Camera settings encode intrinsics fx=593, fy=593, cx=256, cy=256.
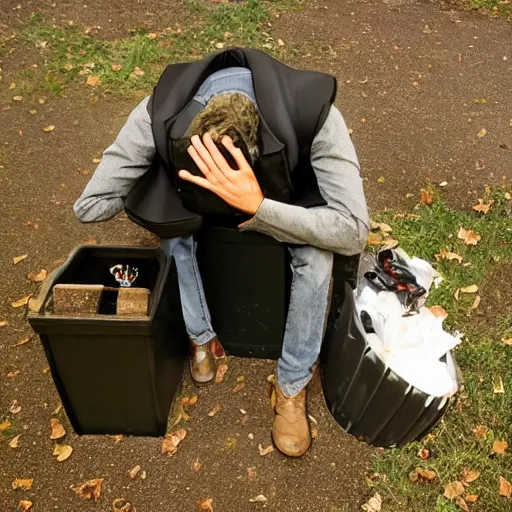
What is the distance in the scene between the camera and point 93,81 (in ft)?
17.8

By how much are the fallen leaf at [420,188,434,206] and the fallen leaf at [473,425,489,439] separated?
1.78m

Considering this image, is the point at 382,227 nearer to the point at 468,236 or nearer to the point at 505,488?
the point at 468,236

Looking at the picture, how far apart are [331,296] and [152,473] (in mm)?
1157

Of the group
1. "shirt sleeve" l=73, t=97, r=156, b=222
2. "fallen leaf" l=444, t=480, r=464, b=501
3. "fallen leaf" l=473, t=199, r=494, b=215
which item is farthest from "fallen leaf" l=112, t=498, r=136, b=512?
"fallen leaf" l=473, t=199, r=494, b=215

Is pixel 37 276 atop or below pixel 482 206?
below

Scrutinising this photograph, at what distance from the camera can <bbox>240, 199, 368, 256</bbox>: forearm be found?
2.25 meters

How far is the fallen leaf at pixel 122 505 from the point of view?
255 centimetres

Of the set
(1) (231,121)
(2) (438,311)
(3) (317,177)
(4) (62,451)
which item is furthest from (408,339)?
(4) (62,451)

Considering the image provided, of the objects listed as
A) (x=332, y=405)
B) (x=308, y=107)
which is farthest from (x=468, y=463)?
(x=308, y=107)

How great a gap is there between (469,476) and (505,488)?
15 cm

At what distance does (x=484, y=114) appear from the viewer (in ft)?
16.9

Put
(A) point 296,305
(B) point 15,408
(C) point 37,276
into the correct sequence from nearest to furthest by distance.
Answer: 1. (A) point 296,305
2. (B) point 15,408
3. (C) point 37,276

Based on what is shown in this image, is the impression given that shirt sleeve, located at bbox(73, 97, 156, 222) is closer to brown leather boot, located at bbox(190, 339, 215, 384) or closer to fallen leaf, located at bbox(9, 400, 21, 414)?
brown leather boot, located at bbox(190, 339, 215, 384)

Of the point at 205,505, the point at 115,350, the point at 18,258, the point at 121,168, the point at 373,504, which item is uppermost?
the point at 121,168
